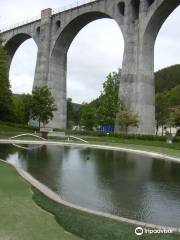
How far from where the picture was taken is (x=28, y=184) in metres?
11.2

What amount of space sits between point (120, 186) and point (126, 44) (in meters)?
34.7

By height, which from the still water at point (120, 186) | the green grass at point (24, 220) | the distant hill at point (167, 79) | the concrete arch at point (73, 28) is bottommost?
the still water at point (120, 186)

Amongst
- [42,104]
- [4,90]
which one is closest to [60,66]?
[42,104]

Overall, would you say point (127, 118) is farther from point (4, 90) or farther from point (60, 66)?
point (60, 66)

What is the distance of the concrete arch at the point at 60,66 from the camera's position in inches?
2205

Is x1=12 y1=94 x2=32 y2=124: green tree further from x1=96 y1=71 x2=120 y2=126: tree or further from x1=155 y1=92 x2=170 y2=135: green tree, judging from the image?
x1=155 y1=92 x2=170 y2=135: green tree

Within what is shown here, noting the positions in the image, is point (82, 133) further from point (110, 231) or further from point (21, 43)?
point (110, 231)

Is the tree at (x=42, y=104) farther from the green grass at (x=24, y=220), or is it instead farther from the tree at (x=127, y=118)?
the green grass at (x=24, y=220)

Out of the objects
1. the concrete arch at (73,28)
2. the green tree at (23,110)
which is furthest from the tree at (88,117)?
the concrete arch at (73,28)

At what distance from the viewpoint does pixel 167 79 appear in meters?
130

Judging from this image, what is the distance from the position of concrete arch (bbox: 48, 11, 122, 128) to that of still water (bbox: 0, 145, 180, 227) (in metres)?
37.2

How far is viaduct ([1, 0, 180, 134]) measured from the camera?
44.7 m

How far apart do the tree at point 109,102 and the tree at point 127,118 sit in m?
2.22

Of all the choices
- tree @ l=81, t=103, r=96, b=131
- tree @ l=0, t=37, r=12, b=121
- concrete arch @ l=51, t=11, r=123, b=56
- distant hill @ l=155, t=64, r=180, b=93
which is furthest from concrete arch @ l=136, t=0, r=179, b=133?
distant hill @ l=155, t=64, r=180, b=93
